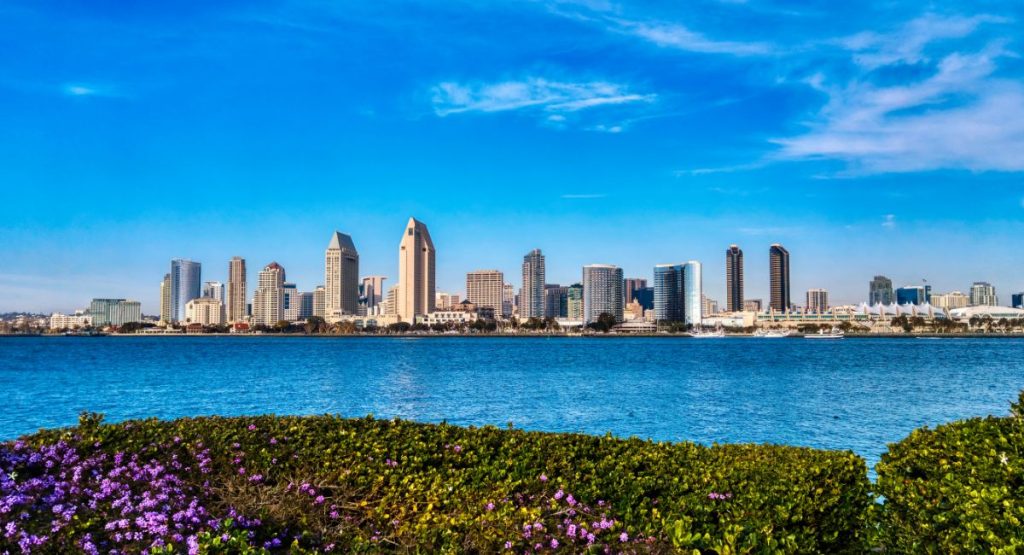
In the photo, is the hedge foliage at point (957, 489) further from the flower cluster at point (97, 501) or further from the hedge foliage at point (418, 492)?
the flower cluster at point (97, 501)

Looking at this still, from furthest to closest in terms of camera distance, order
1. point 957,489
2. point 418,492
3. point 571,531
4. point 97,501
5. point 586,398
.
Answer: point 586,398 < point 418,492 < point 97,501 < point 957,489 < point 571,531

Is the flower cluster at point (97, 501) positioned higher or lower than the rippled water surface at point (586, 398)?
higher

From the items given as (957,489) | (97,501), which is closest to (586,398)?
(957,489)

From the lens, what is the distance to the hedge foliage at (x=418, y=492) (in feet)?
20.5

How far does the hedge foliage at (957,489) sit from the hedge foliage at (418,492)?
504mm

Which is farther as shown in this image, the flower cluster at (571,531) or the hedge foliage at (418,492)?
the hedge foliage at (418,492)

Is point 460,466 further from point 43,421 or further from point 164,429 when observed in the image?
point 43,421

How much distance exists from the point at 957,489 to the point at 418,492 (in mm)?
5086

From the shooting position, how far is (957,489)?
688cm

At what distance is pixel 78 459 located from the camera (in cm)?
808

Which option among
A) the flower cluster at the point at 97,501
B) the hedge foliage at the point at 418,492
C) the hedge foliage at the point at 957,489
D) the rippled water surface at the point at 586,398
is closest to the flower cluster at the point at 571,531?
the hedge foliage at the point at 418,492

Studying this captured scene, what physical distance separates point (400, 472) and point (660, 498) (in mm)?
2720

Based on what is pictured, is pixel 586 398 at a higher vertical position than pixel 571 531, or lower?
lower

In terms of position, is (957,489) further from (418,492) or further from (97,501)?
(97,501)
